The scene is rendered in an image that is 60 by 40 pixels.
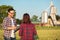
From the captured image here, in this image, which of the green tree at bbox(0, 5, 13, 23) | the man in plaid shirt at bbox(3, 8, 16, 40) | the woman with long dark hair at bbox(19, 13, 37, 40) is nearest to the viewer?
the woman with long dark hair at bbox(19, 13, 37, 40)

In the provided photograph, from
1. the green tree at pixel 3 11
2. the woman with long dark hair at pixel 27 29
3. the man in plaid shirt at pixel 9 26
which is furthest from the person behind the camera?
the green tree at pixel 3 11

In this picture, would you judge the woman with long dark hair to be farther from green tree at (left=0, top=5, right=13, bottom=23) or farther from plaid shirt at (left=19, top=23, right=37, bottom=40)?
green tree at (left=0, top=5, right=13, bottom=23)

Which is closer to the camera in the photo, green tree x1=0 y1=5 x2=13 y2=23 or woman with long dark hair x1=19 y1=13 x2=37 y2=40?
woman with long dark hair x1=19 y1=13 x2=37 y2=40

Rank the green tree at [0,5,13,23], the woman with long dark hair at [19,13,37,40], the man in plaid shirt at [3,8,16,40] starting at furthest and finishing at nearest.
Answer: the green tree at [0,5,13,23], the man in plaid shirt at [3,8,16,40], the woman with long dark hair at [19,13,37,40]

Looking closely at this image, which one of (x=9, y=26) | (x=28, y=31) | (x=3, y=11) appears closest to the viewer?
(x=28, y=31)

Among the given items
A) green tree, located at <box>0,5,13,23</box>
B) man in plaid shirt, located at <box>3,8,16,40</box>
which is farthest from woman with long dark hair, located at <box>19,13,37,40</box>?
green tree, located at <box>0,5,13,23</box>

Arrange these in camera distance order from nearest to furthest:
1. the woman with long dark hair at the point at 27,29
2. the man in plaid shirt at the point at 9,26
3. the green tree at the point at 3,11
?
1. the woman with long dark hair at the point at 27,29
2. the man in plaid shirt at the point at 9,26
3. the green tree at the point at 3,11

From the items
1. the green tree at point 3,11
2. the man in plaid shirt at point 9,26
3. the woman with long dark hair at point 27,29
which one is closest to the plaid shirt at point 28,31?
the woman with long dark hair at point 27,29

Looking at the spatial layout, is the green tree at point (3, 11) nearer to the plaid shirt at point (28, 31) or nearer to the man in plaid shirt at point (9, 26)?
the man in plaid shirt at point (9, 26)

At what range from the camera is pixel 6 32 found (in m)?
7.09

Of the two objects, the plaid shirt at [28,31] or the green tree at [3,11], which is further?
the green tree at [3,11]

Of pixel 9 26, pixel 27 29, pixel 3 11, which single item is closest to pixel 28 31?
pixel 27 29

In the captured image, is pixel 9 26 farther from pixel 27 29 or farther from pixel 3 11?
pixel 3 11

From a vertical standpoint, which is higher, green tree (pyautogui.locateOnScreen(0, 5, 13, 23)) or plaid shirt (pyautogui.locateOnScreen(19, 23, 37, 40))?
green tree (pyautogui.locateOnScreen(0, 5, 13, 23))
